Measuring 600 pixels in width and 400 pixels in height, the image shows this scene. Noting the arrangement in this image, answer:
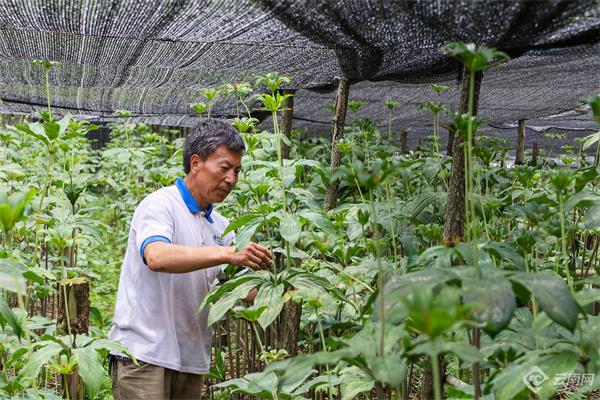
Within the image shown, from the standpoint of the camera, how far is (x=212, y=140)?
2807mm

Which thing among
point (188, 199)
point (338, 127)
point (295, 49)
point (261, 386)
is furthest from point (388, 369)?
point (338, 127)

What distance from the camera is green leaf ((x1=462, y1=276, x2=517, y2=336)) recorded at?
1.17 m

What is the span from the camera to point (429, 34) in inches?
83.0

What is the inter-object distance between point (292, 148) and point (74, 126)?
2908 mm

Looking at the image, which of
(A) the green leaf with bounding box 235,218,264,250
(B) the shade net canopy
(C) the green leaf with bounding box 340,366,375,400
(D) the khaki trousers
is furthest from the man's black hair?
(C) the green leaf with bounding box 340,366,375,400

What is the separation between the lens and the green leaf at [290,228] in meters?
2.15

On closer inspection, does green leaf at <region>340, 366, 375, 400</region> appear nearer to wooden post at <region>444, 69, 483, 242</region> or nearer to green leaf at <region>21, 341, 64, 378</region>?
wooden post at <region>444, 69, 483, 242</region>

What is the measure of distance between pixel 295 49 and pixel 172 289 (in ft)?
3.43

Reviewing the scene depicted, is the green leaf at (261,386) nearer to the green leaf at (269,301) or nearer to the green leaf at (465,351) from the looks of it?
the green leaf at (269,301)

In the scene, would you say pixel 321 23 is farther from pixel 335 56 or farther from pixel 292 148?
pixel 292 148

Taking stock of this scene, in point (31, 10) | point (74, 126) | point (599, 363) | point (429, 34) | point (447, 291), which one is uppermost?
point (31, 10)

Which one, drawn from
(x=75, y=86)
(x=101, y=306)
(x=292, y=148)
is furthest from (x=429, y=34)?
(x=101, y=306)

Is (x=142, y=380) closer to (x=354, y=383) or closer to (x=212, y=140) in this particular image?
(x=212, y=140)

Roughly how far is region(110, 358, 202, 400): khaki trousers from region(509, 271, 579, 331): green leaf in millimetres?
1820
